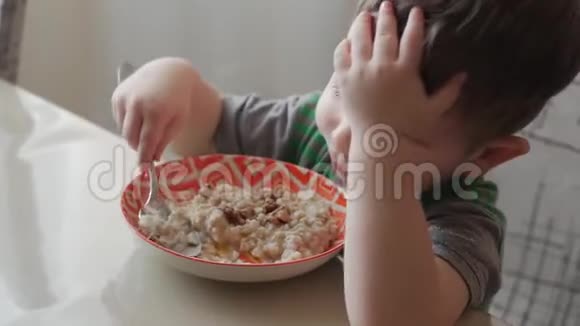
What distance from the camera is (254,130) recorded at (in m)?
1.03

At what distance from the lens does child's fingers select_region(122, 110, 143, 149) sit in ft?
2.83

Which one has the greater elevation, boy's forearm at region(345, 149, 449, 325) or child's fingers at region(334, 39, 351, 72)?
child's fingers at region(334, 39, 351, 72)

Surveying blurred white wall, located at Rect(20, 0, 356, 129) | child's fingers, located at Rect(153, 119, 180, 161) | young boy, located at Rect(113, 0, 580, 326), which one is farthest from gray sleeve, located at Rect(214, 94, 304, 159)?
blurred white wall, located at Rect(20, 0, 356, 129)

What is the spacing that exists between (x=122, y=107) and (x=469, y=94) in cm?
42

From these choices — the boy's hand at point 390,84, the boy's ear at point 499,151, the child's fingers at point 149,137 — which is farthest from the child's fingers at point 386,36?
the child's fingers at point 149,137

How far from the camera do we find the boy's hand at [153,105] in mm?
862

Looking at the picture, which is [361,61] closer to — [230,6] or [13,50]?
[13,50]

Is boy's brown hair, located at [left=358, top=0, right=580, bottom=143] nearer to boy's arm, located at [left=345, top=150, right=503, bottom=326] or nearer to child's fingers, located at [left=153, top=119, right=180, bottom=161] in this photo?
boy's arm, located at [left=345, top=150, right=503, bottom=326]

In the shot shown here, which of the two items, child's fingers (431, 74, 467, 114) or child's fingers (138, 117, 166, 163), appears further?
child's fingers (138, 117, 166, 163)

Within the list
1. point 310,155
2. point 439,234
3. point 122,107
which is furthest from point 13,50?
point 439,234

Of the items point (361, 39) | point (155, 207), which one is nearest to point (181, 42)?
point (155, 207)

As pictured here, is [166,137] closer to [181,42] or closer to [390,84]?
[390,84]

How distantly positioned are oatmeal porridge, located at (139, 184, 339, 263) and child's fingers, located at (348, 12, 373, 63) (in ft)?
0.60

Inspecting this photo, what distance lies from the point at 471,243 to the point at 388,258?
15 centimetres
